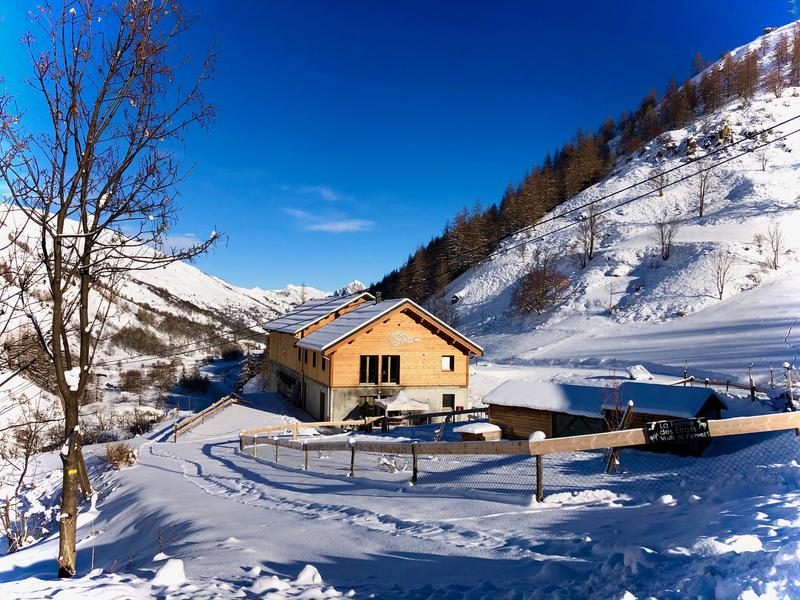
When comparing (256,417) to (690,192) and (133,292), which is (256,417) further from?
(133,292)

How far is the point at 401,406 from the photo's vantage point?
91.4 ft

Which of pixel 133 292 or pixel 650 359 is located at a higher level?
pixel 133 292

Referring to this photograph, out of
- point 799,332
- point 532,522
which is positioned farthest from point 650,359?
point 532,522

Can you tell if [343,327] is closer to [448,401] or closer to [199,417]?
[448,401]

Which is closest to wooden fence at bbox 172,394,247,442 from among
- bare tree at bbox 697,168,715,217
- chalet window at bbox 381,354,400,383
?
chalet window at bbox 381,354,400,383

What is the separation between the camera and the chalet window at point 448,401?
3183cm

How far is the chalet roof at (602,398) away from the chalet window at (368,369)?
11.8m

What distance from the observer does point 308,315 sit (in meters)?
38.8

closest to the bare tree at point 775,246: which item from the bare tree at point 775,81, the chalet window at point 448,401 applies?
the chalet window at point 448,401

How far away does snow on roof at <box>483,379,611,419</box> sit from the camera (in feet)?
55.5

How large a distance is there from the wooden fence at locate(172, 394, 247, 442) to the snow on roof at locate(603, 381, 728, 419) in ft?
70.0

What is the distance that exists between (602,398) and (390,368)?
1595 cm

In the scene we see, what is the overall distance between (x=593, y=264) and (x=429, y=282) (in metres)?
31.4

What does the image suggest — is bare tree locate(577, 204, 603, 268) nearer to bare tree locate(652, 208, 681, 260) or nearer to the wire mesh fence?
bare tree locate(652, 208, 681, 260)
